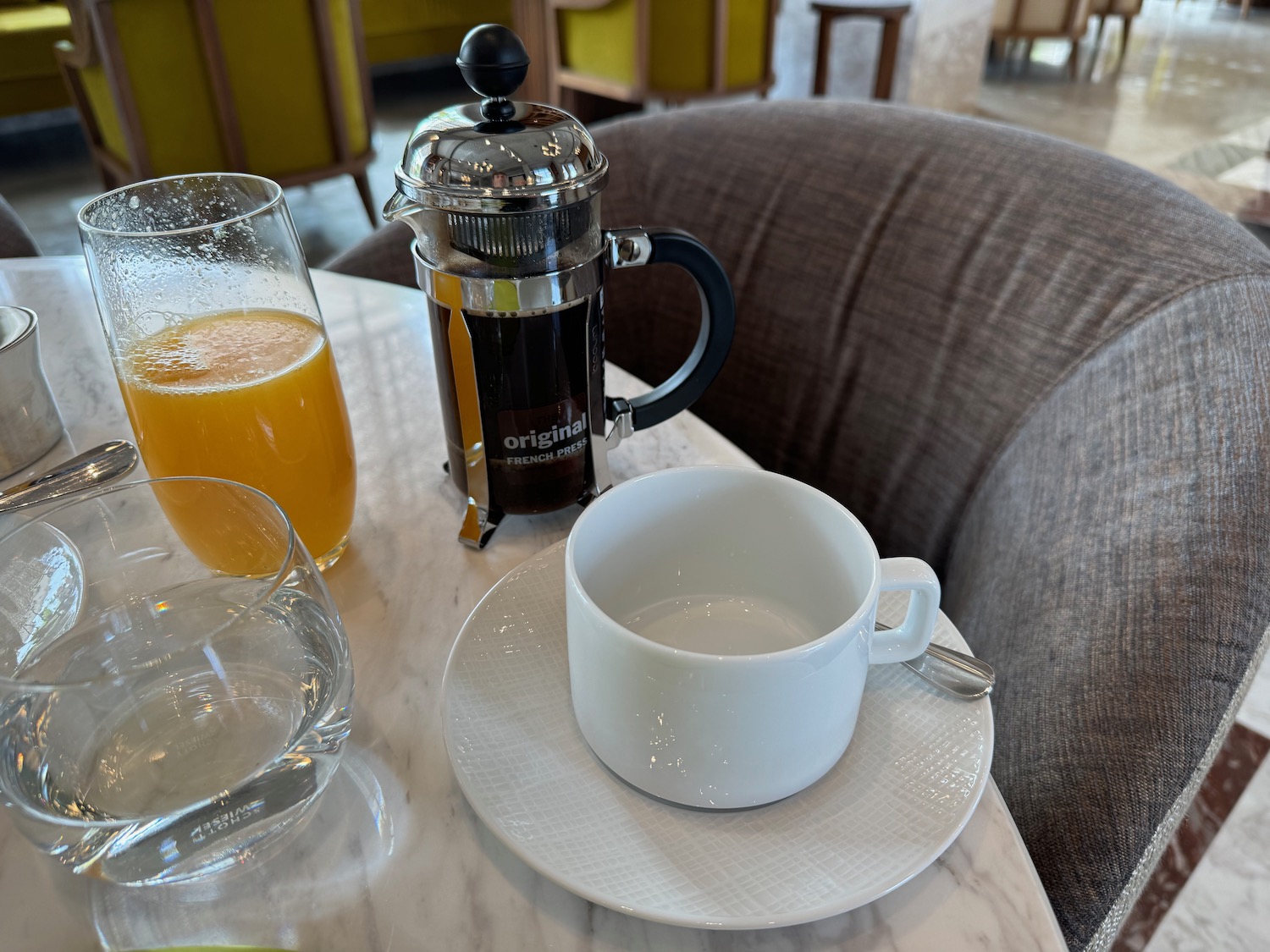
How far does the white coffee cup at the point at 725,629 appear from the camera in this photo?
30 centimetres

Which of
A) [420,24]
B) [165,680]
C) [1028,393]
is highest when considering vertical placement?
[165,680]

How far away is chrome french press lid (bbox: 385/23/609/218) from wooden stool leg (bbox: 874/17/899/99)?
2.58m

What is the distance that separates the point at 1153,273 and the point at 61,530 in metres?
0.63

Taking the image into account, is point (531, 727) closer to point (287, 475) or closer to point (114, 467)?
point (287, 475)

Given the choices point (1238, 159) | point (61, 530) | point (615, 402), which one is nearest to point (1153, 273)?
point (615, 402)

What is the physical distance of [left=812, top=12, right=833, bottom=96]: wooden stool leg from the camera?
2693mm

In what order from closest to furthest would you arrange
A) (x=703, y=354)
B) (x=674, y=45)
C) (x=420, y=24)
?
(x=703, y=354) < (x=674, y=45) < (x=420, y=24)

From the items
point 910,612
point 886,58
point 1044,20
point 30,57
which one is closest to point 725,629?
point 910,612

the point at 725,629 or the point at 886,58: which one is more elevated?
the point at 725,629

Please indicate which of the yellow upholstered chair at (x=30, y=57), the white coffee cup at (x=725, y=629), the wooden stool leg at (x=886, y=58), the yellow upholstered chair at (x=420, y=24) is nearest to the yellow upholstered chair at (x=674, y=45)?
the wooden stool leg at (x=886, y=58)

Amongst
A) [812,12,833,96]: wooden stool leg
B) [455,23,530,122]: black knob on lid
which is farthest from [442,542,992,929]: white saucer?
[812,12,833,96]: wooden stool leg

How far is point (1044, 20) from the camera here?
4.53 metres

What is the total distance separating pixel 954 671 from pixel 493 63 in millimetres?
322

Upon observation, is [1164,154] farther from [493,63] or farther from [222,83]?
[493,63]
